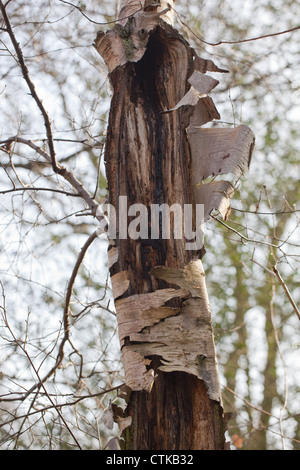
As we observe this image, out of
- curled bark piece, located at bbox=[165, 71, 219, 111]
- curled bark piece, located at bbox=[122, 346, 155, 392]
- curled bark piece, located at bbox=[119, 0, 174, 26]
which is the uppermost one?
curled bark piece, located at bbox=[119, 0, 174, 26]

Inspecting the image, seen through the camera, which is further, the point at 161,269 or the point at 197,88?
the point at 197,88

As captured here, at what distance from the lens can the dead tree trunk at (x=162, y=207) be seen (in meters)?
1.76

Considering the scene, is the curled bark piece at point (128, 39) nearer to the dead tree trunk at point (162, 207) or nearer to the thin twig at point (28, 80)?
the dead tree trunk at point (162, 207)

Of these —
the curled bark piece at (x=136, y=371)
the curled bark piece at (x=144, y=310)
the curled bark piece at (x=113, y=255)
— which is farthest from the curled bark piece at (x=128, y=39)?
the curled bark piece at (x=136, y=371)

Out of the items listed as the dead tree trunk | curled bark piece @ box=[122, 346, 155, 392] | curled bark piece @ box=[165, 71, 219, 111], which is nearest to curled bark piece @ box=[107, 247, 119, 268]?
the dead tree trunk

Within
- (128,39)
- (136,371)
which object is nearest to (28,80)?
(128,39)

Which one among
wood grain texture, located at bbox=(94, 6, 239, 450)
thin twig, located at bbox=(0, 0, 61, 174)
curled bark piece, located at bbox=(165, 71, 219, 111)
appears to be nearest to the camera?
wood grain texture, located at bbox=(94, 6, 239, 450)

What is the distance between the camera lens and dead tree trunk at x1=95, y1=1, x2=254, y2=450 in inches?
69.3

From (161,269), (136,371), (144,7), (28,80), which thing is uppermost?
(144,7)

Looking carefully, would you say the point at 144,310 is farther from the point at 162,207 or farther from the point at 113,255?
the point at 162,207

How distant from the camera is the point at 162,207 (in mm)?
2004

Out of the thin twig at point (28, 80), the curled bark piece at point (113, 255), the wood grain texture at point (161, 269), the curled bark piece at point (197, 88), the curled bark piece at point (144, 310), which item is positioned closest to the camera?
the wood grain texture at point (161, 269)

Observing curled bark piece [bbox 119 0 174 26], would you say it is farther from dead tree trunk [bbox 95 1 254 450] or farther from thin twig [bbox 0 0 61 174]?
thin twig [bbox 0 0 61 174]
